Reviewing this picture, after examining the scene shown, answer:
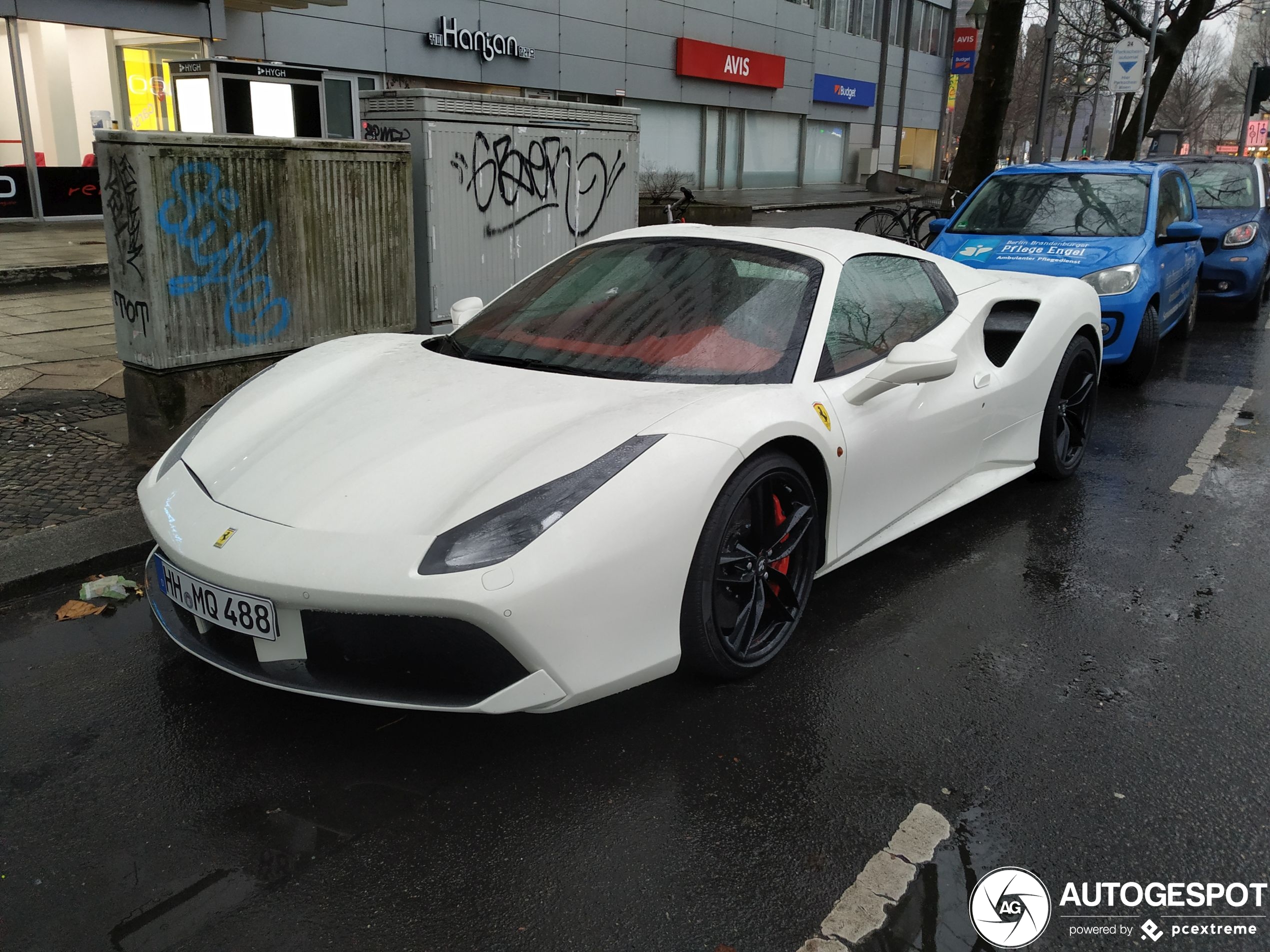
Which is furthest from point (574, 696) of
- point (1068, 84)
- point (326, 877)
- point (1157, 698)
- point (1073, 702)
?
point (1068, 84)

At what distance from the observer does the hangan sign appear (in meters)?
21.8

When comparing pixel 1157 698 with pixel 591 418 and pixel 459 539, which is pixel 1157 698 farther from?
pixel 459 539

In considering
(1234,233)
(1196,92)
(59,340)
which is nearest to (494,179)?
(59,340)

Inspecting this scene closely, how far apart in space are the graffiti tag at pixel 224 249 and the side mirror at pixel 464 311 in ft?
6.07

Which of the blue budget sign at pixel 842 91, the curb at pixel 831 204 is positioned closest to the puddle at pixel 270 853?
the curb at pixel 831 204

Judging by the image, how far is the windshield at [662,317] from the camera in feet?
11.7

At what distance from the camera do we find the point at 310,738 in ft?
9.80

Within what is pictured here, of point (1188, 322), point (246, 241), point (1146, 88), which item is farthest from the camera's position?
point (1146, 88)

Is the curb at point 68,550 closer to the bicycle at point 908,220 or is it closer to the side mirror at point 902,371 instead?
the side mirror at point 902,371

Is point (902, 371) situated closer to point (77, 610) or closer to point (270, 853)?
point (270, 853)

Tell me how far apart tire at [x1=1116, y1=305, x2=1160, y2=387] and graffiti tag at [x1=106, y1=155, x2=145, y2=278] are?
6.46 m

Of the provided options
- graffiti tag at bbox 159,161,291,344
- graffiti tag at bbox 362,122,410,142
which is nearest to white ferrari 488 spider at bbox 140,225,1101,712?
graffiti tag at bbox 159,161,291,344

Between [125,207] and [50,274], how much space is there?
22.9 ft

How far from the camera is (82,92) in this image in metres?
16.2
